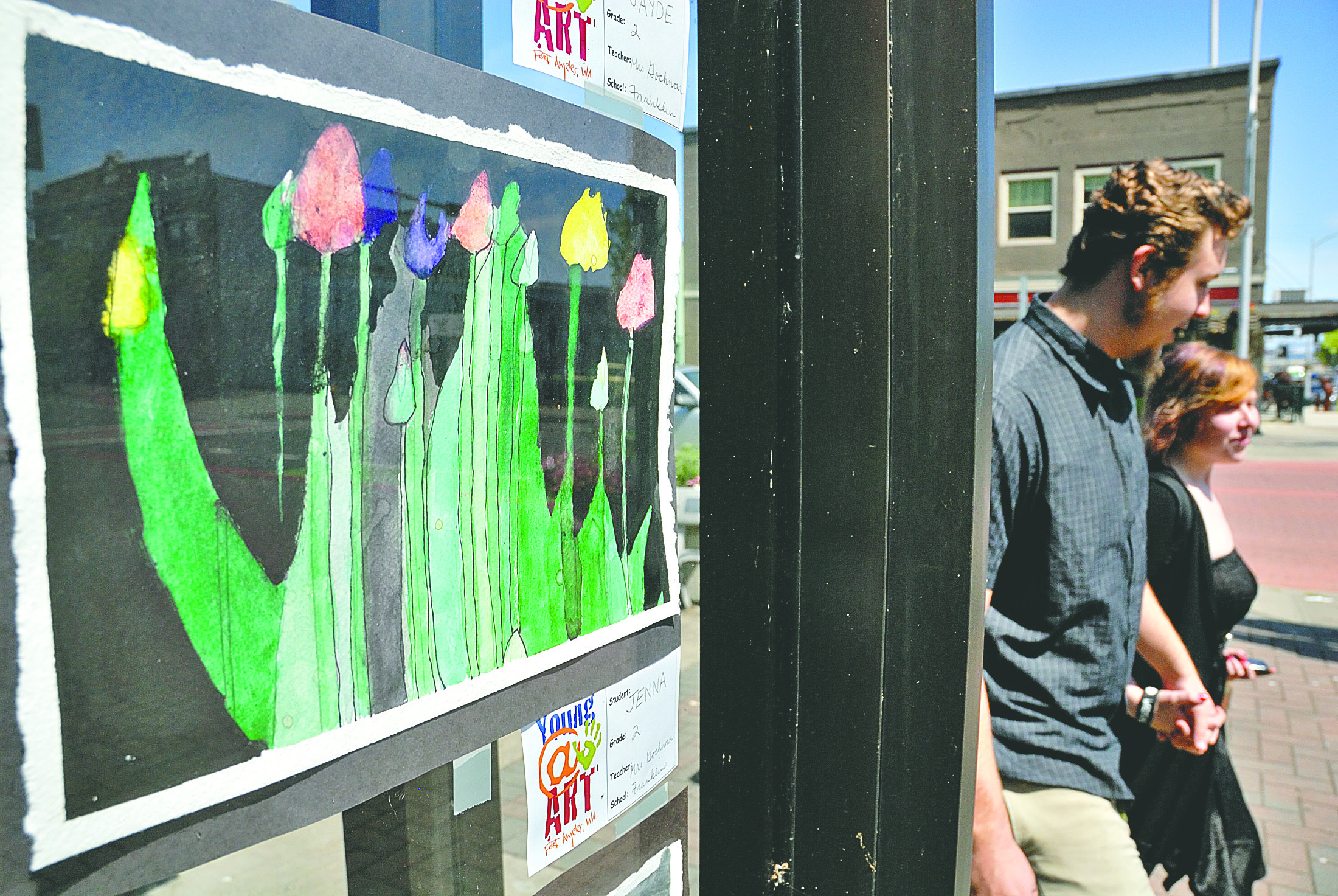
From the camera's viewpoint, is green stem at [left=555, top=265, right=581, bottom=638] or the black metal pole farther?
green stem at [left=555, top=265, right=581, bottom=638]

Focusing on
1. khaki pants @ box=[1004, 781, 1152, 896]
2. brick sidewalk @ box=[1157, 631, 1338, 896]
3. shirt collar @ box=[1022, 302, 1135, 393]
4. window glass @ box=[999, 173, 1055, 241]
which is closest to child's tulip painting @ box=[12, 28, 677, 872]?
shirt collar @ box=[1022, 302, 1135, 393]

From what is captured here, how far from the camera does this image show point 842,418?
696 mm

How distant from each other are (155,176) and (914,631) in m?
0.55

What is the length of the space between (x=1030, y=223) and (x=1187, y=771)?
2113cm

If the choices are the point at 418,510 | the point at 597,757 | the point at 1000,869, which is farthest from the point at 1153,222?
the point at 418,510

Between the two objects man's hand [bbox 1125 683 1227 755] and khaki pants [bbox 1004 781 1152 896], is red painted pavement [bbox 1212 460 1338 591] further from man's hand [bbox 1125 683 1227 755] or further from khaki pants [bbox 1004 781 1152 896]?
khaki pants [bbox 1004 781 1152 896]

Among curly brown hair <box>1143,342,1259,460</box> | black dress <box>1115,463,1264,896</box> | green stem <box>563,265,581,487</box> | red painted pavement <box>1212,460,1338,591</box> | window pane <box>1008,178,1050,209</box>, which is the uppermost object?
window pane <box>1008,178,1050,209</box>

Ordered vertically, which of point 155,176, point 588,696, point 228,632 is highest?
point 155,176

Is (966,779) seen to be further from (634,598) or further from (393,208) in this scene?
(393,208)

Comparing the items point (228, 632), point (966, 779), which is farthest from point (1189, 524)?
point (228, 632)

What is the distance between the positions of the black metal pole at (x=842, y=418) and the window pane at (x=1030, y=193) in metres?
22.9

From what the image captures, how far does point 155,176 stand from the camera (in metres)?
0.54

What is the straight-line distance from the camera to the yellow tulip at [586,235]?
0.80 m

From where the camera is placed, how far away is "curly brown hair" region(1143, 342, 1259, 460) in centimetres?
314
